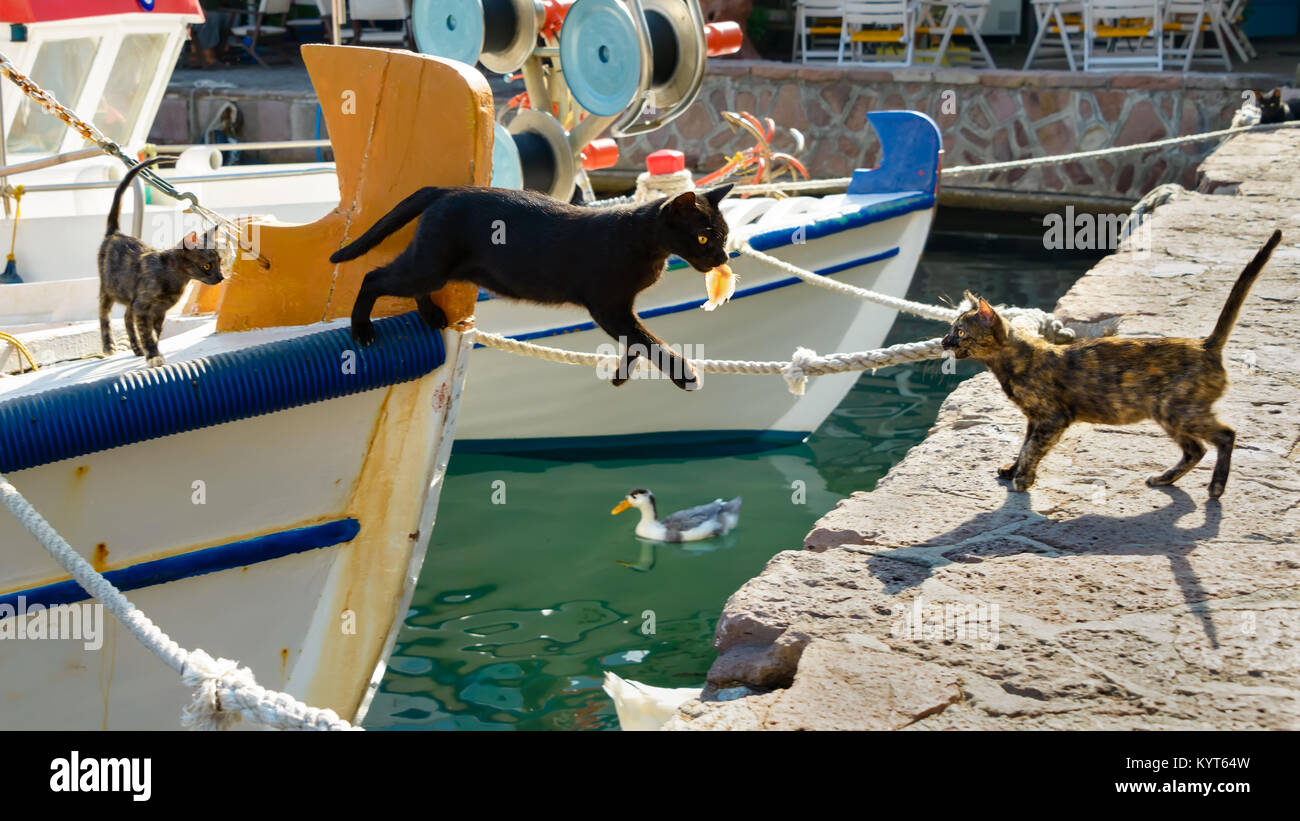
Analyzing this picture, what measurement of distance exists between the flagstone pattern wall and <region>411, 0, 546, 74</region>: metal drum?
6436 mm

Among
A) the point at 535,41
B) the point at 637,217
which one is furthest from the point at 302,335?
the point at 535,41

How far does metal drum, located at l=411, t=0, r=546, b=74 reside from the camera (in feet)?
19.0

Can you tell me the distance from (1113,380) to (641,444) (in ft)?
14.4

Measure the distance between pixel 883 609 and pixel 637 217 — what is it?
1.04 metres

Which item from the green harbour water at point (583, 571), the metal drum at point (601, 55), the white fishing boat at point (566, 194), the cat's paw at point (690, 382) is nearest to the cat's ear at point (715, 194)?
the cat's paw at point (690, 382)

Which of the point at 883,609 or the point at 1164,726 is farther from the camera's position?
the point at 883,609

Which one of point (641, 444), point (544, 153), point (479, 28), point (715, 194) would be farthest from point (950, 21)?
point (715, 194)

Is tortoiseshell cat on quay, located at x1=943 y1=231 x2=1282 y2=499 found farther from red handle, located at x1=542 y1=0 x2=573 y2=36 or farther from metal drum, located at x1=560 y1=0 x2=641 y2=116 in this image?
red handle, located at x1=542 y1=0 x2=573 y2=36

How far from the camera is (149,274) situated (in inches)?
133

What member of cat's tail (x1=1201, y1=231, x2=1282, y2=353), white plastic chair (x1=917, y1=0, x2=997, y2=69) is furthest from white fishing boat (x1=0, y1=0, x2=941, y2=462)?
white plastic chair (x1=917, y1=0, x2=997, y2=69)

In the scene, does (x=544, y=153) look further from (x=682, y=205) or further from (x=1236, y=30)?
(x=1236, y=30)

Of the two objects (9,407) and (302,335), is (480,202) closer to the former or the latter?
(302,335)

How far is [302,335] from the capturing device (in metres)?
3.12

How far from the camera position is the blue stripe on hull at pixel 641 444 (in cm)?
734
